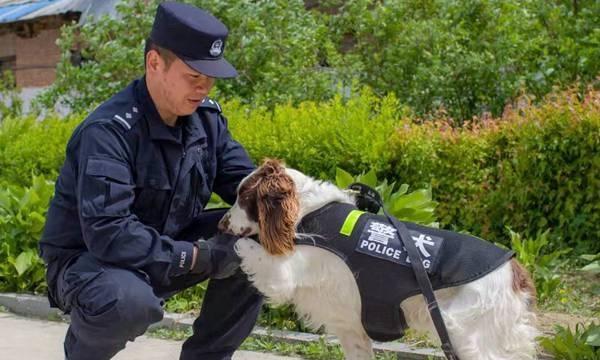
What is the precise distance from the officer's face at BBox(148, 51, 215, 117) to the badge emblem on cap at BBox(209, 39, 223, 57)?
0.39 feet

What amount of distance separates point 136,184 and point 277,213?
71 centimetres

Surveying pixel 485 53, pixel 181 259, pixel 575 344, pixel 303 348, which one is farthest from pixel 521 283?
pixel 485 53

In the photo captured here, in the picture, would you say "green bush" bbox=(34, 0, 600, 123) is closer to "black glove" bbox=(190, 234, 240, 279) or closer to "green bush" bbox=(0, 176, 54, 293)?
"green bush" bbox=(0, 176, 54, 293)

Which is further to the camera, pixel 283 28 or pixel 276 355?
pixel 283 28

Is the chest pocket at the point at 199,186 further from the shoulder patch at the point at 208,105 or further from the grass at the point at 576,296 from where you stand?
the grass at the point at 576,296

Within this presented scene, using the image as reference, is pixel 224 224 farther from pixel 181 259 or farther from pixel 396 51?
pixel 396 51

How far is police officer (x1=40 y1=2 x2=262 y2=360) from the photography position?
12.4 ft

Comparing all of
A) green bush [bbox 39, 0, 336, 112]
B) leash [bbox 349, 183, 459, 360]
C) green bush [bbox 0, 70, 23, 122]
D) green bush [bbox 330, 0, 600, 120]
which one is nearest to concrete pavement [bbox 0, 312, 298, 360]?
leash [bbox 349, 183, 459, 360]

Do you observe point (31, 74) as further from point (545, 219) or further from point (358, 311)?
point (358, 311)

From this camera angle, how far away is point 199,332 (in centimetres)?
452

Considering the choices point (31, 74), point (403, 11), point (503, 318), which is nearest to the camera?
point (503, 318)

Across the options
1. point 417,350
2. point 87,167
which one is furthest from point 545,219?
point 87,167

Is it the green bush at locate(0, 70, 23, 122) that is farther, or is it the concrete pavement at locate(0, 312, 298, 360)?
the green bush at locate(0, 70, 23, 122)

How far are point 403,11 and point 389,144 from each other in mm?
3336
